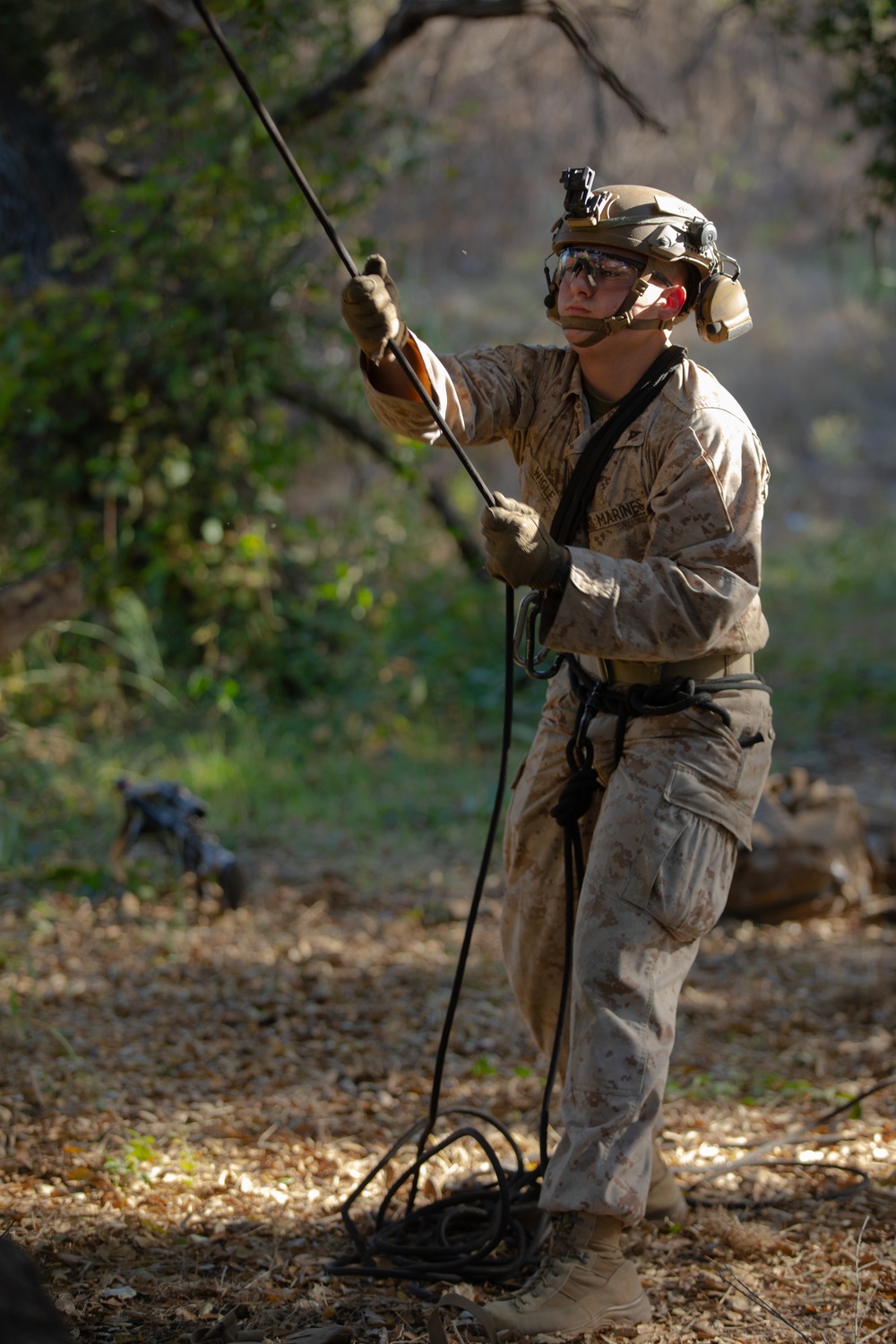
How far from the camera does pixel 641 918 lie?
2.50 metres

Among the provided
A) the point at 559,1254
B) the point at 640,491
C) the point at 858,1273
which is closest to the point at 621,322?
the point at 640,491

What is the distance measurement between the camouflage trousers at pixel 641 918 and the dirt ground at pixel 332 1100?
0.40 metres

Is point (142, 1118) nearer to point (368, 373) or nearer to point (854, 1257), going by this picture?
point (854, 1257)

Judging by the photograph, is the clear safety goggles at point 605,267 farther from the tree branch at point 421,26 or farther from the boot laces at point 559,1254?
the boot laces at point 559,1254

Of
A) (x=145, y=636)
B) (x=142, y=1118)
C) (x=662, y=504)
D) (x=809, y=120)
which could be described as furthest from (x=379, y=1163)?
(x=809, y=120)

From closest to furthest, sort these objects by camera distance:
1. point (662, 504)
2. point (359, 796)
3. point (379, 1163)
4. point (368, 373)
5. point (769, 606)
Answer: point (662, 504)
point (368, 373)
point (379, 1163)
point (359, 796)
point (769, 606)

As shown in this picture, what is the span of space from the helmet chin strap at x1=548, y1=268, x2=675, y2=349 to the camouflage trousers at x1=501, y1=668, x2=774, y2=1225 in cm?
78

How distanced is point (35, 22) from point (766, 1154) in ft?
22.3

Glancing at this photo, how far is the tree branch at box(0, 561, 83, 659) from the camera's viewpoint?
4.99 meters

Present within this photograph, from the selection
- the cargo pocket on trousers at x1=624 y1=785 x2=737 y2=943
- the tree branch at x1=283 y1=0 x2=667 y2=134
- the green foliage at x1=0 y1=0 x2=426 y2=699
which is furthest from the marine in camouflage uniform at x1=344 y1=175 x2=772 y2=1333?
the green foliage at x1=0 y1=0 x2=426 y2=699

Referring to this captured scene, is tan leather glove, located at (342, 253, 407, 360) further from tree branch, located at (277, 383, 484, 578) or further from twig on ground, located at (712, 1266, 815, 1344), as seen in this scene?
tree branch, located at (277, 383, 484, 578)

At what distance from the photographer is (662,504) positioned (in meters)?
2.43

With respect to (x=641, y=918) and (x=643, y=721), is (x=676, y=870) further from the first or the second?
(x=643, y=721)

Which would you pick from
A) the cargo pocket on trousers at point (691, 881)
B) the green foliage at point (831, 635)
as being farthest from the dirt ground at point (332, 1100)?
the green foliage at point (831, 635)
